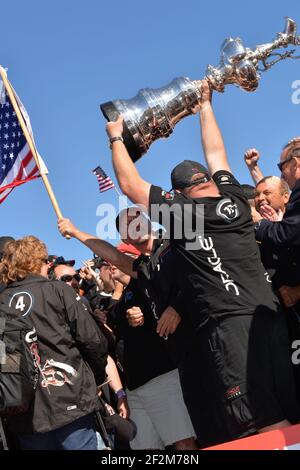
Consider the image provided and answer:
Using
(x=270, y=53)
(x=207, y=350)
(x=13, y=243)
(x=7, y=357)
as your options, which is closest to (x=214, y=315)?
(x=207, y=350)

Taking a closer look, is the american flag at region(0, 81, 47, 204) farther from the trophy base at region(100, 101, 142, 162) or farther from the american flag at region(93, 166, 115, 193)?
the american flag at region(93, 166, 115, 193)

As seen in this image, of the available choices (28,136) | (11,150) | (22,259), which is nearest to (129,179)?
(22,259)

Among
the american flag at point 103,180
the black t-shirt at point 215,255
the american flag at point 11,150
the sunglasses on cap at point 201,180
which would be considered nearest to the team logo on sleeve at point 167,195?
the black t-shirt at point 215,255

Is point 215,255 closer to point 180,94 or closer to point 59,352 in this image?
point 59,352

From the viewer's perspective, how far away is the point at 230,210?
391 cm

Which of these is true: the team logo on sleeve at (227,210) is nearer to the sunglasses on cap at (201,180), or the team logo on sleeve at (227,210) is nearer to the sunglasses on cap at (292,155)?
the sunglasses on cap at (201,180)

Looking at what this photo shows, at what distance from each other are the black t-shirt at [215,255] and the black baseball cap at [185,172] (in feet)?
0.55

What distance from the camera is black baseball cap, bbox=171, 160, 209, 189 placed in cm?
409

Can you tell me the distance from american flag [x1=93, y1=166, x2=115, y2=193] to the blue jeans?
36.4ft

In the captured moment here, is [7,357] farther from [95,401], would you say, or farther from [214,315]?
[214,315]

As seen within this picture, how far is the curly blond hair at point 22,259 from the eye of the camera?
185 inches

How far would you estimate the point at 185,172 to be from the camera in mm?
4113

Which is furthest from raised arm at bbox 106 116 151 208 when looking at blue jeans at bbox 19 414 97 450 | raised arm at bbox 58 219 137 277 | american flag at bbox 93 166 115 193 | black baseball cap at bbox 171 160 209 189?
american flag at bbox 93 166 115 193

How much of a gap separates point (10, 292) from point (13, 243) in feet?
1.35
